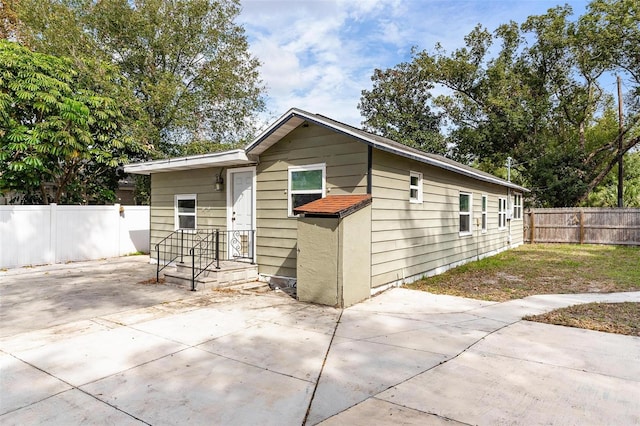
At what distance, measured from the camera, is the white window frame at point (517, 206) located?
16.5 metres

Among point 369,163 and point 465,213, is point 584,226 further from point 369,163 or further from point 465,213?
point 369,163

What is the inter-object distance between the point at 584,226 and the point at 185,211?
55.8 ft

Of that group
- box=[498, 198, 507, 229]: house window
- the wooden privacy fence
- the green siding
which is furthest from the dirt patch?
the wooden privacy fence

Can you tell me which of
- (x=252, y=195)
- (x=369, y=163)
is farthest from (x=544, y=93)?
(x=252, y=195)

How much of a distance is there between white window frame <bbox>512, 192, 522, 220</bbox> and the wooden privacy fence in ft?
3.22

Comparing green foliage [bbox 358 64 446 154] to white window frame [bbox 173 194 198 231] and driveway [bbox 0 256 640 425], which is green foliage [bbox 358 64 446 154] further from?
driveway [bbox 0 256 640 425]

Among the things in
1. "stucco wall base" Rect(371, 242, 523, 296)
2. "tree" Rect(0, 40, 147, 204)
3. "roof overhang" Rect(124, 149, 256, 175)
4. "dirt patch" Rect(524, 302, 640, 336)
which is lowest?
"dirt patch" Rect(524, 302, 640, 336)

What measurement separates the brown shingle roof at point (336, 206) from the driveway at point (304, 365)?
152cm

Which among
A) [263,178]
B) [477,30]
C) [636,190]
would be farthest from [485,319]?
[477,30]

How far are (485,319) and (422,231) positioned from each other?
331 centimetres

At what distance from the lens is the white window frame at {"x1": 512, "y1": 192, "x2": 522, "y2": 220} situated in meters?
16.5

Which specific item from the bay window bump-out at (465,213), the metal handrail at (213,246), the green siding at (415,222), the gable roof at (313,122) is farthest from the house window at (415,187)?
the metal handrail at (213,246)

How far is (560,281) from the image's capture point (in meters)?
8.38

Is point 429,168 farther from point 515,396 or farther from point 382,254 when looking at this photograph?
point 515,396
